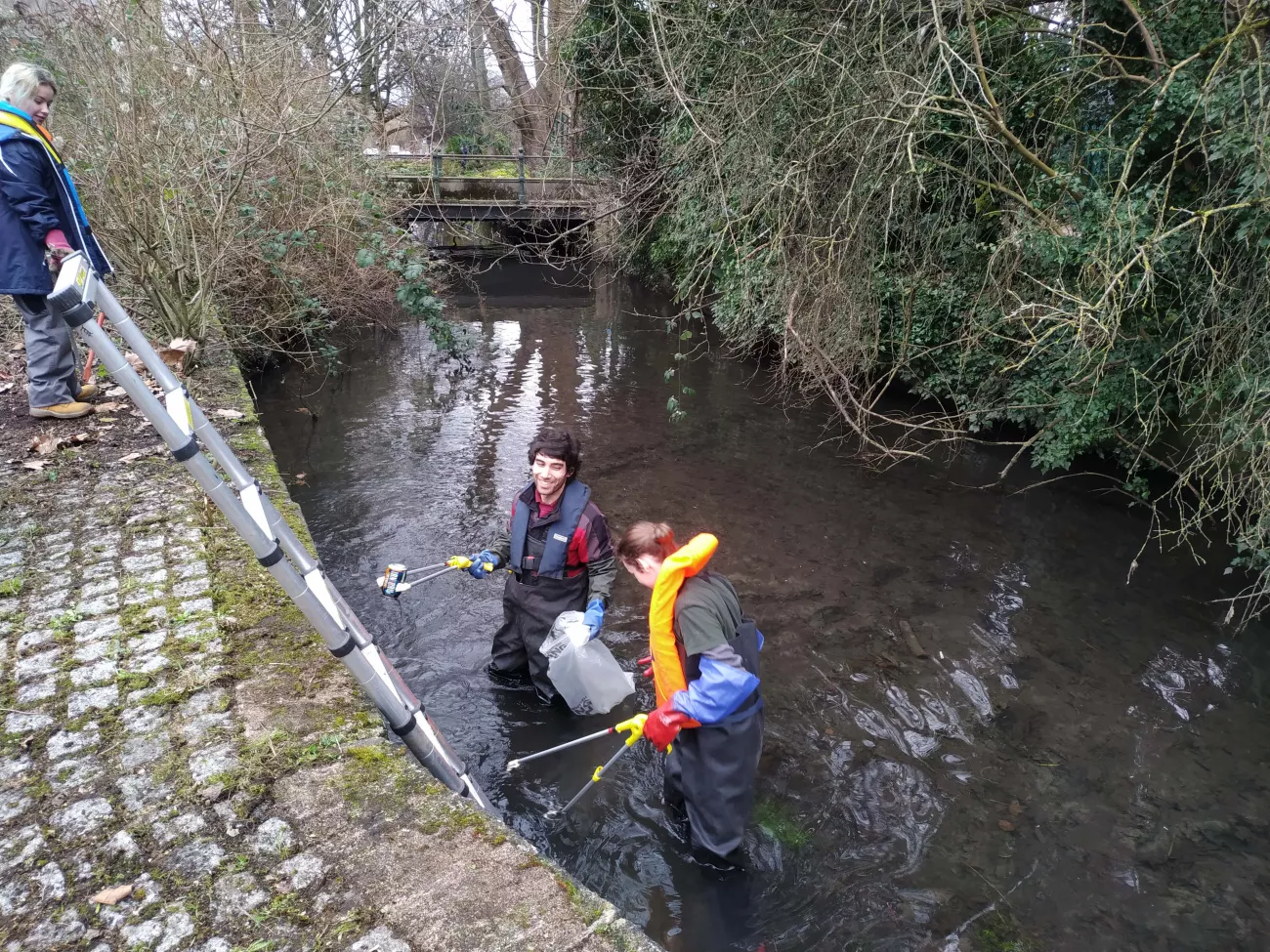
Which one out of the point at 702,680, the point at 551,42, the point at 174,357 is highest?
the point at 551,42

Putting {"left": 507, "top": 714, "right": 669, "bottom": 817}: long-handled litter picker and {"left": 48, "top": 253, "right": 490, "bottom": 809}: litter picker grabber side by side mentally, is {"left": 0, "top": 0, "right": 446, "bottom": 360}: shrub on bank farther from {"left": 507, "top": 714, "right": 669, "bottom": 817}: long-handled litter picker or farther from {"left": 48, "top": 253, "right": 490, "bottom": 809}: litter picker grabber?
{"left": 507, "top": 714, "right": 669, "bottom": 817}: long-handled litter picker

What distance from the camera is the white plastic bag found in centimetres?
409

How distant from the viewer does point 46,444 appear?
5344 millimetres

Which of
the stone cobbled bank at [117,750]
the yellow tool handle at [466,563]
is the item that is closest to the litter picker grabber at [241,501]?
the stone cobbled bank at [117,750]

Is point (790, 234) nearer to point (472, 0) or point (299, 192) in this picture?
point (472, 0)

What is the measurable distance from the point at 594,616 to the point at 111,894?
2.22 m

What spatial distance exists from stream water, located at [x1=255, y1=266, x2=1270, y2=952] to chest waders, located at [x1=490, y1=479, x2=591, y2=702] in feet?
2.08

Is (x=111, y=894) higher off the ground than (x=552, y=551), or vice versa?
(x=552, y=551)

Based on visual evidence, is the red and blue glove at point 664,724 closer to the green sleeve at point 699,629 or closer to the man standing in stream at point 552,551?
the green sleeve at point 699,629

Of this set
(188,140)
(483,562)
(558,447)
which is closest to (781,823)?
(483,562)

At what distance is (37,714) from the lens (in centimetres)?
310

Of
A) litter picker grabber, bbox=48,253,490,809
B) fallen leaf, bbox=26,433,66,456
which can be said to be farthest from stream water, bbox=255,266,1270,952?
fallen leaf, bbox=26,433,66,456

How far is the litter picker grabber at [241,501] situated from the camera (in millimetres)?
2105

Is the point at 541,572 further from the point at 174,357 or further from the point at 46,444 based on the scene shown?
the point at 174,357
